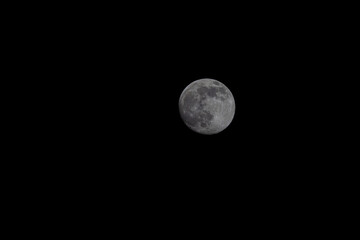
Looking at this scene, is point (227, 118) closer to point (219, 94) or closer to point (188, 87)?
point (219, 94)

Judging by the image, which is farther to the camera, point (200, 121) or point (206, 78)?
point (206, 78)

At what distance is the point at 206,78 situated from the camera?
4879mm

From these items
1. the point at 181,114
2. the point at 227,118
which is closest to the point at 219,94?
the point at 227,118

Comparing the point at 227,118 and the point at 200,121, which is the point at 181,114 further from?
the point at 227,118

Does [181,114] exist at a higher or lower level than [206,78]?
lower

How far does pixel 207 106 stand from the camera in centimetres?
449

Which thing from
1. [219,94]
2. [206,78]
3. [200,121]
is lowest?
[200,121]

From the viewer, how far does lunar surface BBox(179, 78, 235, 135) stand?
4504mm

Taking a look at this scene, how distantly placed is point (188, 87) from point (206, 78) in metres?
0.35

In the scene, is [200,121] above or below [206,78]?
below

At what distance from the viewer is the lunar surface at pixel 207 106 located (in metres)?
4.50

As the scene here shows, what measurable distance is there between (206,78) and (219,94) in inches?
17.6

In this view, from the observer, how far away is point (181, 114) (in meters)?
4.81

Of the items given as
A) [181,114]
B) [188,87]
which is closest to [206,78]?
[188,87]
